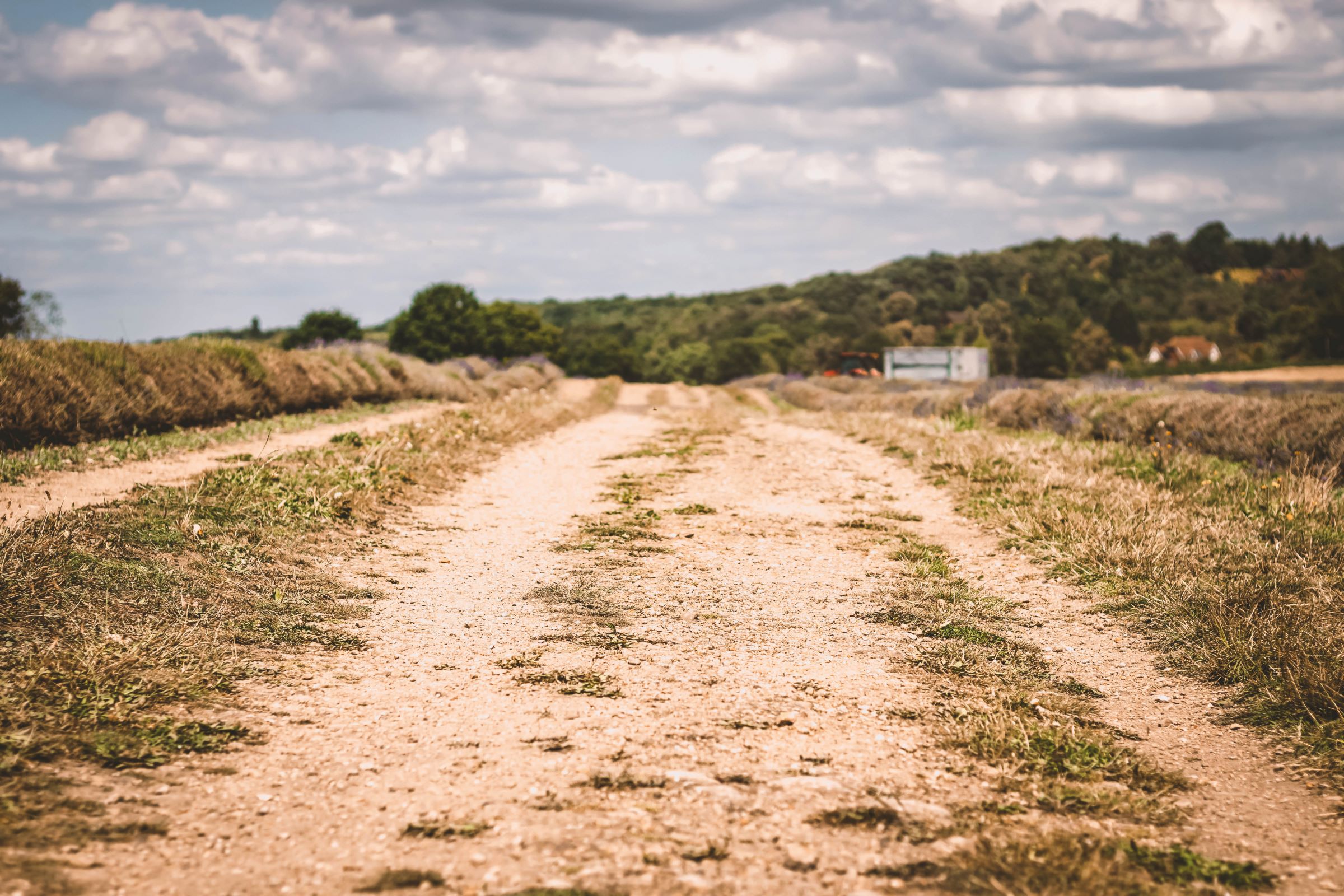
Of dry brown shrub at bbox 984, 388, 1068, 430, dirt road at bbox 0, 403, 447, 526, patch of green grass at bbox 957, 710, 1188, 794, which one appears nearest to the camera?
patch of green grass at bbox 957, 710, 1188, 794

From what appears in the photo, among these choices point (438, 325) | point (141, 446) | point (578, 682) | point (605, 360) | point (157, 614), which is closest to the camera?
point (578, 682)

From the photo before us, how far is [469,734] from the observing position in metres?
3.74

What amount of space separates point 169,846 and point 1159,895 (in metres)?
2.87

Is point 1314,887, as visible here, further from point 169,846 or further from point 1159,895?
point 169,846

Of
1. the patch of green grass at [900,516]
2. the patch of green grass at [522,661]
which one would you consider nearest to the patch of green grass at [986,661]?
the patch of green grass at [522,661]

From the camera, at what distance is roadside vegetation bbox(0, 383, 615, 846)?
10.8 feet

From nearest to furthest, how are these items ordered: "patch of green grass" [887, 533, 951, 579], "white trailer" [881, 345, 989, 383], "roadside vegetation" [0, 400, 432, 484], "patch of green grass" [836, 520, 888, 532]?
"patch of green grass" [887, 533, 951, 579]
"patch of green grass" [836, 520, 888, 532]
"roadside vegetation" [0, 400, 432, 484]
"white trailer" [881, 345, 989, 383]

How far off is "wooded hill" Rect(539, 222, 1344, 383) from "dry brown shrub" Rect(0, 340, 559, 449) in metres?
54.6

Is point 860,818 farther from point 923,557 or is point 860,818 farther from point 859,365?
point 859,365

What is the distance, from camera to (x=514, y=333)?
75.4 meters

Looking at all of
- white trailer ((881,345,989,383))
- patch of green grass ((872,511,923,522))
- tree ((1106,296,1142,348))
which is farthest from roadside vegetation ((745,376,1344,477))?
tree ((1106,296,1142,348))

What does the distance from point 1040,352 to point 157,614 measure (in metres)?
76.9

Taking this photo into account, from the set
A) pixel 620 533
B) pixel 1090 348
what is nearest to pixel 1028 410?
pixel 620 533

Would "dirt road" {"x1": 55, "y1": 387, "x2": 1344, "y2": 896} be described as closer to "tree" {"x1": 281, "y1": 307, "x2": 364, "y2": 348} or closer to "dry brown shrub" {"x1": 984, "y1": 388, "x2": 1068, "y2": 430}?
"dry brown shrub" {"x1": 984, "y1": 388, "x2": 1068, "y2": 430}
